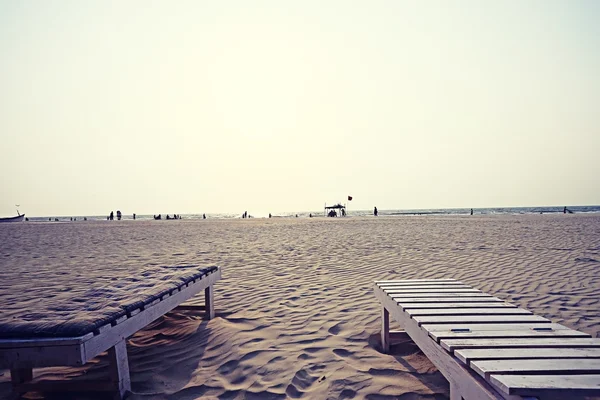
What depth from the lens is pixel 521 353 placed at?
80.4 inches

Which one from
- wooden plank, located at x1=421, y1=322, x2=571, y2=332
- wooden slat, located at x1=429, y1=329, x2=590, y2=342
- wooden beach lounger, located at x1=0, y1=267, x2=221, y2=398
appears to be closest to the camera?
wooden beach lounger, located at x1=0, y1=267, x2=221, y2=398

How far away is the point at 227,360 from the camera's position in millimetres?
3547

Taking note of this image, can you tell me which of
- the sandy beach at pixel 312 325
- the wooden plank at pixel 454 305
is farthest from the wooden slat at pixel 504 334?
the sandy beach at pixel 312 325

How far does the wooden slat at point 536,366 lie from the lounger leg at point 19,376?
3.43 meters

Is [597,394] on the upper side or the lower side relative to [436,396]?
upper

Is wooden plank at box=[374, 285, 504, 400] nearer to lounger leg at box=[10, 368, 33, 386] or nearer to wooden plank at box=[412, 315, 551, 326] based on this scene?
wooden plank at box=[412, 315, 551, 326]

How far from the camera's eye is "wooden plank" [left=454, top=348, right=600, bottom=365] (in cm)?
197

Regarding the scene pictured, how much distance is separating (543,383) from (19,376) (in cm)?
372

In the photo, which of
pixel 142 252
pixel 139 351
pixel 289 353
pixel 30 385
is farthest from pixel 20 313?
pixel 142 252

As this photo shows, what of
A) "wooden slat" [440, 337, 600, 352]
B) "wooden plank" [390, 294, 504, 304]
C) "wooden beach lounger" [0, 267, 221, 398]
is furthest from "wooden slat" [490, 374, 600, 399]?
"wooden beach lounger" [0, 267, 221, 398]

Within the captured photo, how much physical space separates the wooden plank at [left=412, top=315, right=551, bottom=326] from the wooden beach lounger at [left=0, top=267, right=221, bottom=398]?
2.18 meters

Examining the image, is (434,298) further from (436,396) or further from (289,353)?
(289,353)

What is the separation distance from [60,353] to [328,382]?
2006 mm

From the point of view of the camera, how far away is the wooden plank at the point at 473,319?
8.85ft
